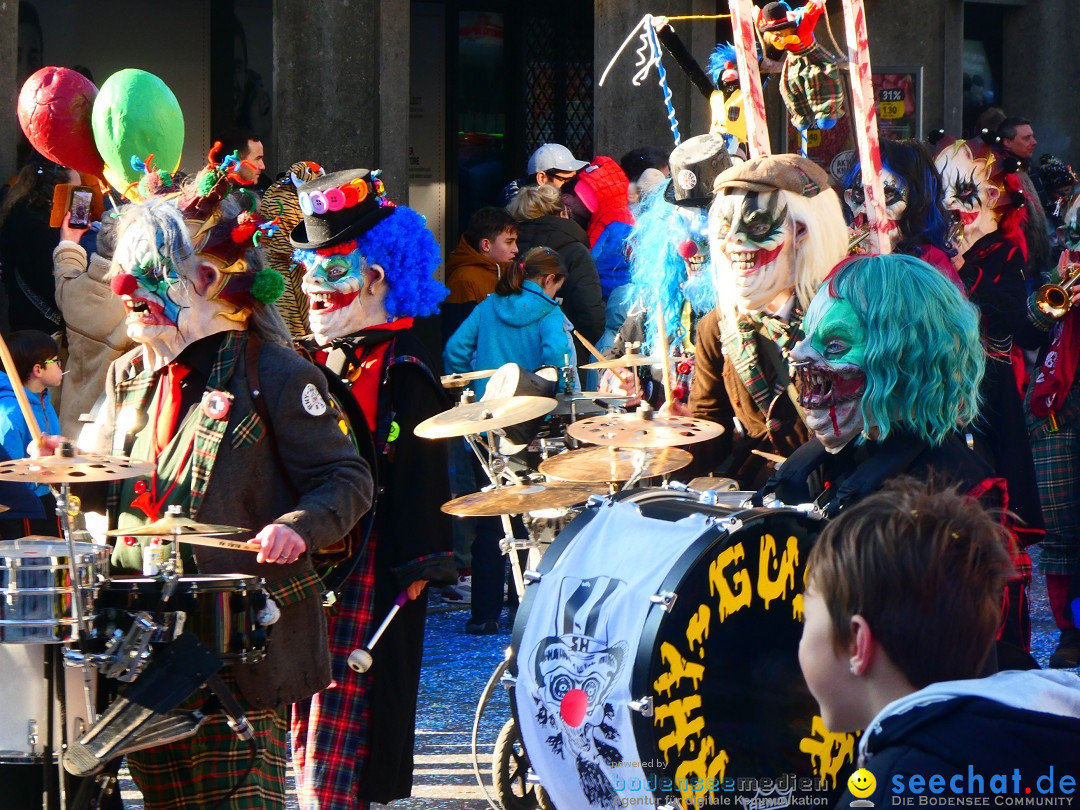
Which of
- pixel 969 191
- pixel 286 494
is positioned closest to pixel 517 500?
pixel 286 494

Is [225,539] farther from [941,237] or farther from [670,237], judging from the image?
[941,237]

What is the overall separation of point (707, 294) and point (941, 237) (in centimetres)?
116

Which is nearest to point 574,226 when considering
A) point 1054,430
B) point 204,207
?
point 1054,430

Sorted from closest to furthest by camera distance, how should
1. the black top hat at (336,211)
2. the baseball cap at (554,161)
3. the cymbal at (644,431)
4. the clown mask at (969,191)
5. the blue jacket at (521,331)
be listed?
the cymbal at (644,431) → the black top hat at (336,211) → the blue jacket at (521,331) → the clown mask at (969,191) → the baseball cap at (554,161)

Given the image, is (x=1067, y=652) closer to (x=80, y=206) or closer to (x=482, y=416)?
(x=482, y=416)

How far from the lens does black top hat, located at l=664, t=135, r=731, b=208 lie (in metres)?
5.36

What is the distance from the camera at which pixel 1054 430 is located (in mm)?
7051

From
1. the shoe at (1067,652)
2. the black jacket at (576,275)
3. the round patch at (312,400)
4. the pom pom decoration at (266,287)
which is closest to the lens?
the round patch at (312,400)

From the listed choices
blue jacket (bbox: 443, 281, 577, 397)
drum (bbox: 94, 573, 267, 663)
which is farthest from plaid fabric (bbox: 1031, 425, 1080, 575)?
drum (bbox: 94, 573, 267, 663)

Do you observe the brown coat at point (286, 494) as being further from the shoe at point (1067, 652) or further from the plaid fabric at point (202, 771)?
the shoe at point (1067, 652)

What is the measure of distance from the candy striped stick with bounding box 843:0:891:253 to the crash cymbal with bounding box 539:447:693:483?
95cm

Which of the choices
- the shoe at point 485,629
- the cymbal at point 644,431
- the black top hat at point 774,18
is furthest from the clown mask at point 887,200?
the shoe at point 485,629

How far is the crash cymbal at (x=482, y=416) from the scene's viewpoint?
4.46 m

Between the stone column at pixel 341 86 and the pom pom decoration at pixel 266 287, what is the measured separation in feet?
20.4
